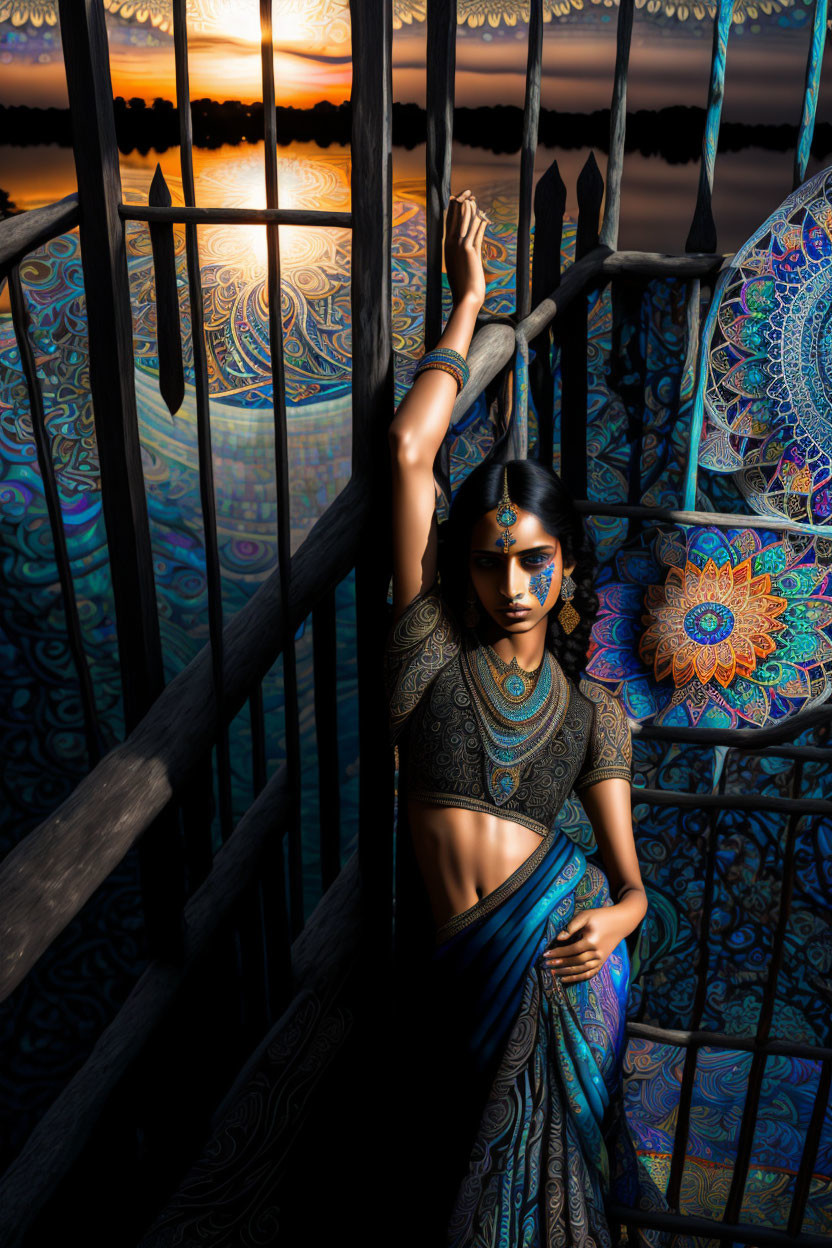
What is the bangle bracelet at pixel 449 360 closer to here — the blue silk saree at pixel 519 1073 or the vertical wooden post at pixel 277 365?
the vertical wooden post at pixel 277 365

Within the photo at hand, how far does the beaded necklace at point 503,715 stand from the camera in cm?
132

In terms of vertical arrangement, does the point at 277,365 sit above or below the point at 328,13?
below

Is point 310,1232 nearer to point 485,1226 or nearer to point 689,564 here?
point 485,1226

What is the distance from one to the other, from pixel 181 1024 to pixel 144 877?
0.26 metres

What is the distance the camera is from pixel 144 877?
4.78 ft

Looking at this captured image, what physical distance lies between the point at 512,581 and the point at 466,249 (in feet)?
1.46

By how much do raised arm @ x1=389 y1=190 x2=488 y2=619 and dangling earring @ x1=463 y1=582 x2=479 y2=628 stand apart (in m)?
0.06

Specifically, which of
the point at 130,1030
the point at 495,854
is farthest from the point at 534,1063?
the point at 130,1030

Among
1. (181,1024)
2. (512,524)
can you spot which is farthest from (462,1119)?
(512,524)

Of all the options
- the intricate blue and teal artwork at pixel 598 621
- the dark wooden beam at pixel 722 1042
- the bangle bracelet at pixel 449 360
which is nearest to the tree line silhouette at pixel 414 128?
the intricate blue and teal artwork at pixel 598 621

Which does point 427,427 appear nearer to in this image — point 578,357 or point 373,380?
point 373,380

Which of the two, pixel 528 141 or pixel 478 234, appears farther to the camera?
pixel 528 141

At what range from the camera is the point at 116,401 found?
4.26 feet

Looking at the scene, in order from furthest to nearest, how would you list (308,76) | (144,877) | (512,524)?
1. (308,76)
2. (144,877)
3. (512,524)
